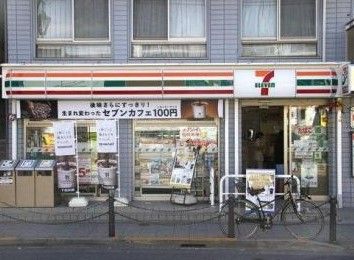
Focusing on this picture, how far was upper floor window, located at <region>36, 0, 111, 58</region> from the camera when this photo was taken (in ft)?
48.6

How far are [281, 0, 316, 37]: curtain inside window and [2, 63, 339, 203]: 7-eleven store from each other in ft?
4.09

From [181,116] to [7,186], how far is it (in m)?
4.44

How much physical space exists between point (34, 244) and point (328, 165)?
758 centimetres

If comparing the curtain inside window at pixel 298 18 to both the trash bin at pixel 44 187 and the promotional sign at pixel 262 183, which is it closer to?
the promotional sign at pixel 262 183

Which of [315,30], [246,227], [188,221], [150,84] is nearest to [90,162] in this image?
[150,84]

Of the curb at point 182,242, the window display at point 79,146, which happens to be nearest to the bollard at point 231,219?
the curb at point 182,242

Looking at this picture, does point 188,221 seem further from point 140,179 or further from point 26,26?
point 26,26

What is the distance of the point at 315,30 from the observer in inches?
580

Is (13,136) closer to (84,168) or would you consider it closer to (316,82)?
(84,168)

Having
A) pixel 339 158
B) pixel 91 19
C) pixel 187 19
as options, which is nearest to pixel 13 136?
pixel 91 19

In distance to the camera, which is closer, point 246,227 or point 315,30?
point 246,227

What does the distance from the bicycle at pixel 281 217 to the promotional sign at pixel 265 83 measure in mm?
3271

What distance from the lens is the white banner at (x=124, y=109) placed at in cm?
1454

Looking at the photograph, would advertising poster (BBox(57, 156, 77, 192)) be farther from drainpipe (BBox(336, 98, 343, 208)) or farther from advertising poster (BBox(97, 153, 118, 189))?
drainpipe (BBox(336, 98, 343, 208))
